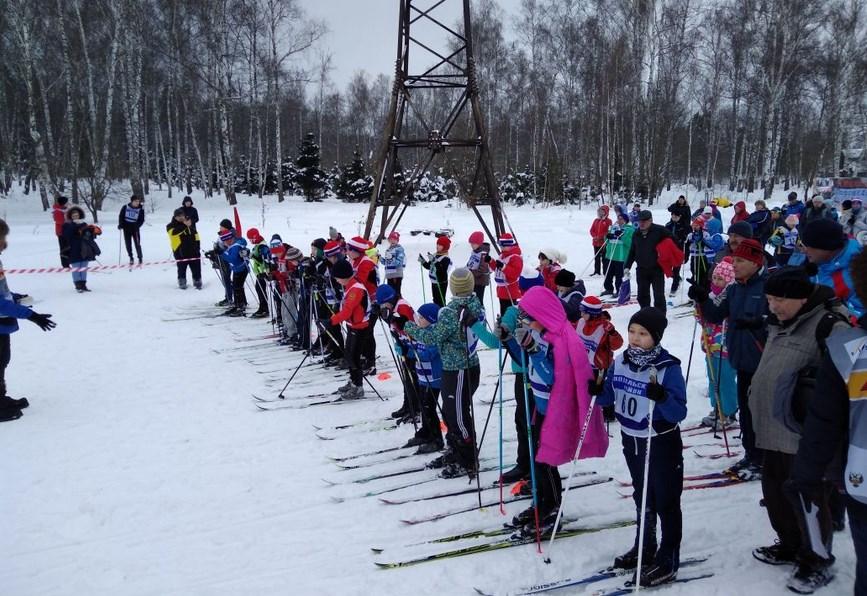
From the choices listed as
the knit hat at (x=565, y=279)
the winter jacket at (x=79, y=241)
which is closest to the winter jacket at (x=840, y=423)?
the knit hat at (x=565, y=279)

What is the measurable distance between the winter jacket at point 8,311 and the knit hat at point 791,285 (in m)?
6.29

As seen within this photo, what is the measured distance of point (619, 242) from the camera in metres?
11.0

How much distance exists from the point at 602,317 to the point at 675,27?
24444 millimetres

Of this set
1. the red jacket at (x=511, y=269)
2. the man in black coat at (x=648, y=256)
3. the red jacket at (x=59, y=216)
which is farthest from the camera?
the red jacket at (x=59, y=216)

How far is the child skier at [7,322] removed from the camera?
5.62 meters

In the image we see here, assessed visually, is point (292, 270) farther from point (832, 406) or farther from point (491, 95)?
point (491, 95)

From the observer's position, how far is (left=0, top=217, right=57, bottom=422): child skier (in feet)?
18.5

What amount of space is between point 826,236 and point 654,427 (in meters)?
1.91

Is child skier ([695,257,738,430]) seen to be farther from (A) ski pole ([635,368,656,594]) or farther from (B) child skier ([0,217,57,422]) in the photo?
(B) child skier ([0,217,57,422])

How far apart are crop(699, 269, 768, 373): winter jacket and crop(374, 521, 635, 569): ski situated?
4.61 ft

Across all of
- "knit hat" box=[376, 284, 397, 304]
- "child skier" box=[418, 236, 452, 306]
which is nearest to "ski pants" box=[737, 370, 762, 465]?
"knit hat" box=[376, 284, 397, 304]

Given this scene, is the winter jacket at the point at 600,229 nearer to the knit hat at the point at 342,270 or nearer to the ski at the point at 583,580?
the knit hat at the point at 342,270

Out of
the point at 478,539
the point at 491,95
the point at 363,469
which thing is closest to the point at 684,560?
the point at 478,539

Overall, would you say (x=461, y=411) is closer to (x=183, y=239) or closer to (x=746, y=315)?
(x=746, y=315)
